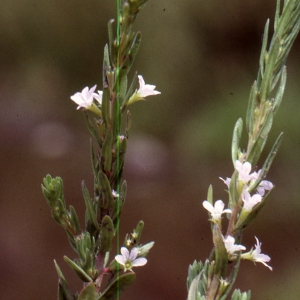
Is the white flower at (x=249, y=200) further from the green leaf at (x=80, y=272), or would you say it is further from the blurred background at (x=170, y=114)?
the blurred background at (x=170, y=114)

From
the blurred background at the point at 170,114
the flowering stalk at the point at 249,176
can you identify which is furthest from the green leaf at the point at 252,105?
the blurred background at the point at 170,114

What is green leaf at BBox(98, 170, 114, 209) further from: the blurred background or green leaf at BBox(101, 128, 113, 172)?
the blurred background

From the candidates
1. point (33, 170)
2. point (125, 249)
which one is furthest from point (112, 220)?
point (33, 170)

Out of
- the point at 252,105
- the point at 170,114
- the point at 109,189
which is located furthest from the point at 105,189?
the point at 170,114

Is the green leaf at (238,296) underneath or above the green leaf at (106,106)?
underneath

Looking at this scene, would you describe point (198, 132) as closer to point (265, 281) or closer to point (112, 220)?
point (265, 281)

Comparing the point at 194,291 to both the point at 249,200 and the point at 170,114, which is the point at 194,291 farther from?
the point at 170,114

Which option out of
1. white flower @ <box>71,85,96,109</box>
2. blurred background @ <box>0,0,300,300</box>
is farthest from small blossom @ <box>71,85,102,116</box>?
blurred background @ <box>0,0,300,300</box>

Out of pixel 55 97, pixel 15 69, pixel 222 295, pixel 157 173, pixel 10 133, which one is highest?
pixel 222 295
